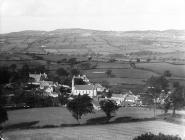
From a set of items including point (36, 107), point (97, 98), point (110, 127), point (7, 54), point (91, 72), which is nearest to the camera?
point (110, 127)

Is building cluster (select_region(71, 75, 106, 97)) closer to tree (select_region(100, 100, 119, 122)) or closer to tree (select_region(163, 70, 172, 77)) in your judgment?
tree (select_region(100, 100, 119, 122))

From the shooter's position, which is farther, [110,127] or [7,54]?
[7,54]

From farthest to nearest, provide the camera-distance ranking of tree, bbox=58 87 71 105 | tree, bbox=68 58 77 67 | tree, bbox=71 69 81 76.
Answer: tree, bbox=68 58 77 67, tree, bbox=71 69 81 76, tree, bbox=58 87 71 105

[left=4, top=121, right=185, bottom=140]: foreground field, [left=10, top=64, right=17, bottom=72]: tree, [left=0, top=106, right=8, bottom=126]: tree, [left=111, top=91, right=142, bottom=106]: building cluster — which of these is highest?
[left=10, top=64, right=17, bottom=72]: tree

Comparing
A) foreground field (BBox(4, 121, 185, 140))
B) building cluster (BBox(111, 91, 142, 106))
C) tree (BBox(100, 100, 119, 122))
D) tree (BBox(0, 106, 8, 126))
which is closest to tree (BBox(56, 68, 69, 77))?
building cluster (BBox(111, 91, 142, 106))

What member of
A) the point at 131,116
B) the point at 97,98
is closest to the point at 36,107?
the point at 97,98

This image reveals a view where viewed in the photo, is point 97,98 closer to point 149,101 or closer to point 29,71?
point 149,101
